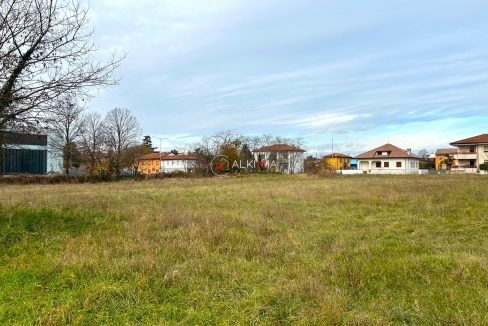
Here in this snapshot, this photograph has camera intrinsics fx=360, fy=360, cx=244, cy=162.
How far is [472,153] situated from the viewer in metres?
64.4

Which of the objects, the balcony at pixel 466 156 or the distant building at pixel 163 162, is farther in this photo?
the distant building at pixel 163 162

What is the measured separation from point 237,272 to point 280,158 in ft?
177

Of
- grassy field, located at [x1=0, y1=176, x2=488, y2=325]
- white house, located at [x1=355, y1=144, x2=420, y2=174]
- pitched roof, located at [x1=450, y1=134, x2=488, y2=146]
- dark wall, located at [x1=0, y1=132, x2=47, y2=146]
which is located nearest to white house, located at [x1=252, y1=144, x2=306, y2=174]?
white house, located at [x1=355, y1=144, x2=420, y2=174]

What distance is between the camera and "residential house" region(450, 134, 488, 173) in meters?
62.5

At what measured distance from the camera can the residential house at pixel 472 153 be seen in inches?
2462

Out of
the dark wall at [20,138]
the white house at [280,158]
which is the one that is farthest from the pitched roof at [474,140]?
the dark wall at [20,138]

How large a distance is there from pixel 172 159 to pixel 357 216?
278 feet

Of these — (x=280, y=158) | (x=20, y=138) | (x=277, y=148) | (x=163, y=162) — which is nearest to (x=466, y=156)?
(x=280, y=158)

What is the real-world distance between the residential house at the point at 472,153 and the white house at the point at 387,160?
9.08 metres

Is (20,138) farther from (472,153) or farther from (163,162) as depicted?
(163,162)

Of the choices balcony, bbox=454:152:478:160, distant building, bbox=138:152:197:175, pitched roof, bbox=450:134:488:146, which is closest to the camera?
pitched roof, bbox=450:134:488:146

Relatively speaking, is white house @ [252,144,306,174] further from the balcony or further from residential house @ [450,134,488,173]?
the balcony

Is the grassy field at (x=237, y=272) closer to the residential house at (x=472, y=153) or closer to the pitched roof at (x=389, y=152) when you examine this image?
the residential house at (x=472, y=153)

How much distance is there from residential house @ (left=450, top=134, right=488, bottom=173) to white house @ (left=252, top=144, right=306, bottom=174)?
29590mm
